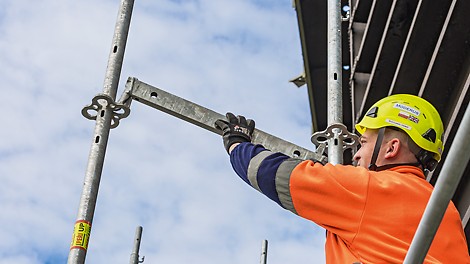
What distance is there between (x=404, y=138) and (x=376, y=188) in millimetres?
549

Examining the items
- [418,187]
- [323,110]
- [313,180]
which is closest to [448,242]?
[418,187]

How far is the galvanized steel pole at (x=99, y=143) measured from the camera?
19.7ft

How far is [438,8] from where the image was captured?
1016 cm

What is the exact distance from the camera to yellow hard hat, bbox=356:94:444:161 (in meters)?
4.81

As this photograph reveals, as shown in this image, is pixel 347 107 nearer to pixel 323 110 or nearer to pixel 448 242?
pixel 323 110

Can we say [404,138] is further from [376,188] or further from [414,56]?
[414,56]

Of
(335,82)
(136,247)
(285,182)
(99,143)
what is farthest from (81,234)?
(136,247)

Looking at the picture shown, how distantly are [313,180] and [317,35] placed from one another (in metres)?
12.5

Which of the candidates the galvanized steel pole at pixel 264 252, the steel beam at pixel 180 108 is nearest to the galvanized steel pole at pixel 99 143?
the steel beam at pixel 180 108

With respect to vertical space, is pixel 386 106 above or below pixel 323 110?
below

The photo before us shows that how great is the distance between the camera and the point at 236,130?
5.64m

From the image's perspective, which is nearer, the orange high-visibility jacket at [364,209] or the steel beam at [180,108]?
the orange high-visibility jacket at [364,209]

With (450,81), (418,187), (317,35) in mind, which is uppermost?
(317,35)

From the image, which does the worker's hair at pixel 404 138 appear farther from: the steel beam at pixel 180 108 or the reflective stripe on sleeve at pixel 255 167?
the steel beam at pixel 180 108
